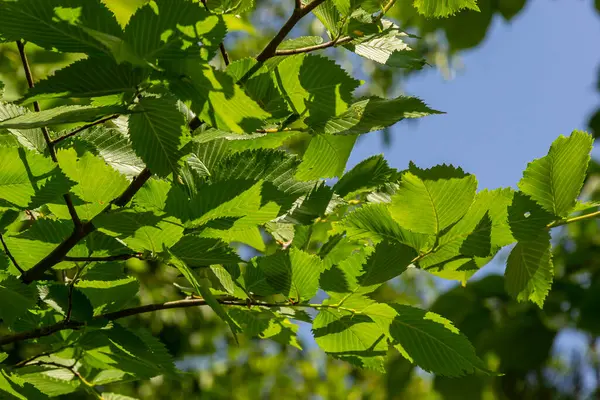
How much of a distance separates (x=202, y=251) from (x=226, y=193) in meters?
0.05

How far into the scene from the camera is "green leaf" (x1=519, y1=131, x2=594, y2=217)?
0.57 metres

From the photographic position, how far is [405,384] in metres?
1.72

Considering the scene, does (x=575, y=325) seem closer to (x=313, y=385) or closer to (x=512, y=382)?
(x=512, y=382)

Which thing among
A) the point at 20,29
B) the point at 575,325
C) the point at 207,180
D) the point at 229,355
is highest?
the point at 20,29

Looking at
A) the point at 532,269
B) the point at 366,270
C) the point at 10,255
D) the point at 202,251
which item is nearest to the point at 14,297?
the point at 10,255

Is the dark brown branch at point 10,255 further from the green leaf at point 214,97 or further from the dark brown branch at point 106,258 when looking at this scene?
the green leaf at point 214,97

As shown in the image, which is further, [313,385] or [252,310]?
[313,385]

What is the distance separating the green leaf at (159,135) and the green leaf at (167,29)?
0.14ft

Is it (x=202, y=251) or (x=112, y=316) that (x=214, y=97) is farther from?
(x=112, y=316)

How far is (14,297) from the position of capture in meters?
0.51

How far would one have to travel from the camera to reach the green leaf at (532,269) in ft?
1.93

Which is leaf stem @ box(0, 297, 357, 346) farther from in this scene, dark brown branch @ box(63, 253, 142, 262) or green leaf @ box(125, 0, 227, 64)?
green leaf @ box(125, 0, 227, 64)

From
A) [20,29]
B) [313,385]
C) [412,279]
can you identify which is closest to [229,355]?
[313,385]

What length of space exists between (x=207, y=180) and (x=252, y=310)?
0.44ft
